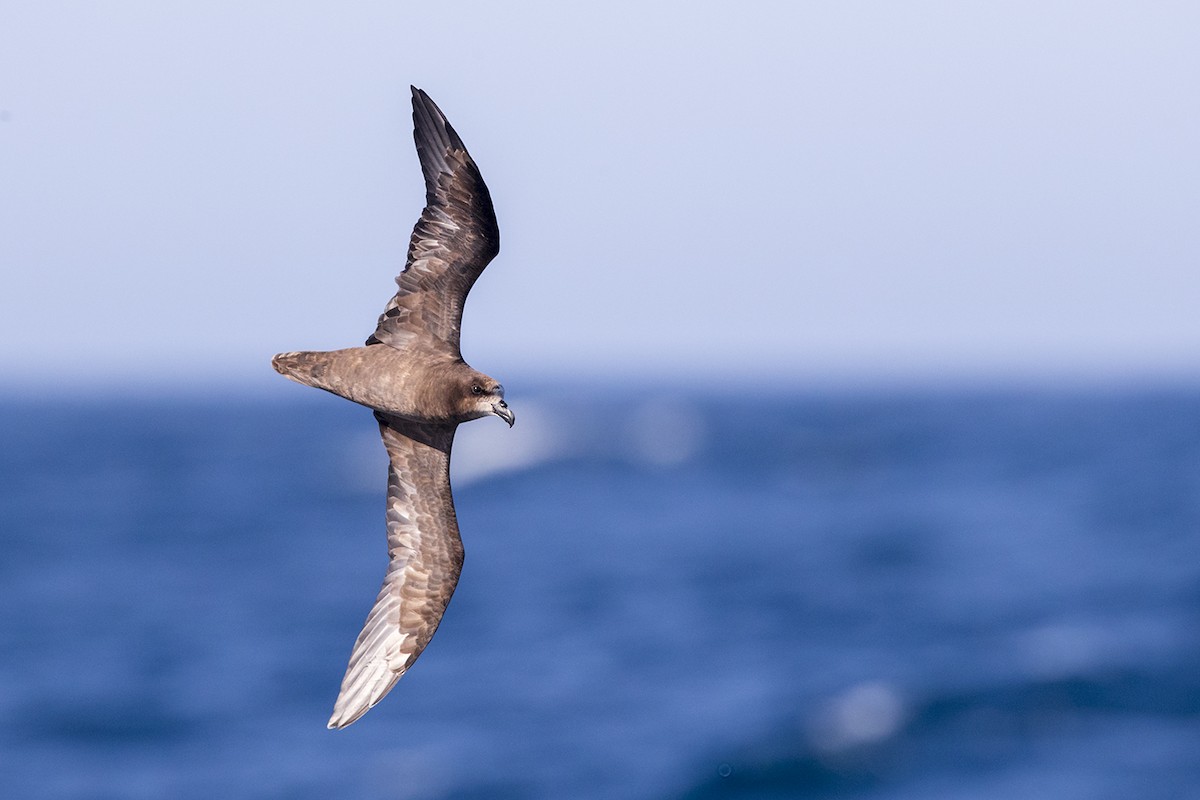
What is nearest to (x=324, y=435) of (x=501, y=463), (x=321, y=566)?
(x=501, y=463)

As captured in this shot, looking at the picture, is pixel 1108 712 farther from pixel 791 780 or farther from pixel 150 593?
pixel 150 593

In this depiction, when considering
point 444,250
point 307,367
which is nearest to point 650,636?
point 444,250

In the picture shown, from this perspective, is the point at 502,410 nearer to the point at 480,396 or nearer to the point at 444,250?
the point at 480,396

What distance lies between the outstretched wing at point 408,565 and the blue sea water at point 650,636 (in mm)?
38396

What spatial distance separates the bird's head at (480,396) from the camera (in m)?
14.3

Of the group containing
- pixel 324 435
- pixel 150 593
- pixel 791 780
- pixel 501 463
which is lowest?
pixel 791 780

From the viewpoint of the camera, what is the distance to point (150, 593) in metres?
93.9

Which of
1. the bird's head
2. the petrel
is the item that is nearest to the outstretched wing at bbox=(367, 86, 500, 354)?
the petrel

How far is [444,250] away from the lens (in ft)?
49.0

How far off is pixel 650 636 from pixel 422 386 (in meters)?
60.9

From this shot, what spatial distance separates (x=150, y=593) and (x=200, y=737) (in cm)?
3227

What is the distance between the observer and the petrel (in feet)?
47.8

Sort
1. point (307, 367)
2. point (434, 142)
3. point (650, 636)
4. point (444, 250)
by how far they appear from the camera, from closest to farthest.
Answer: point (307, 367) < point (444, 250) < point (434, 142) < point (650, 636)

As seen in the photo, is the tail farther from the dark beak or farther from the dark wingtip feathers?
the dark wingtip feathers
